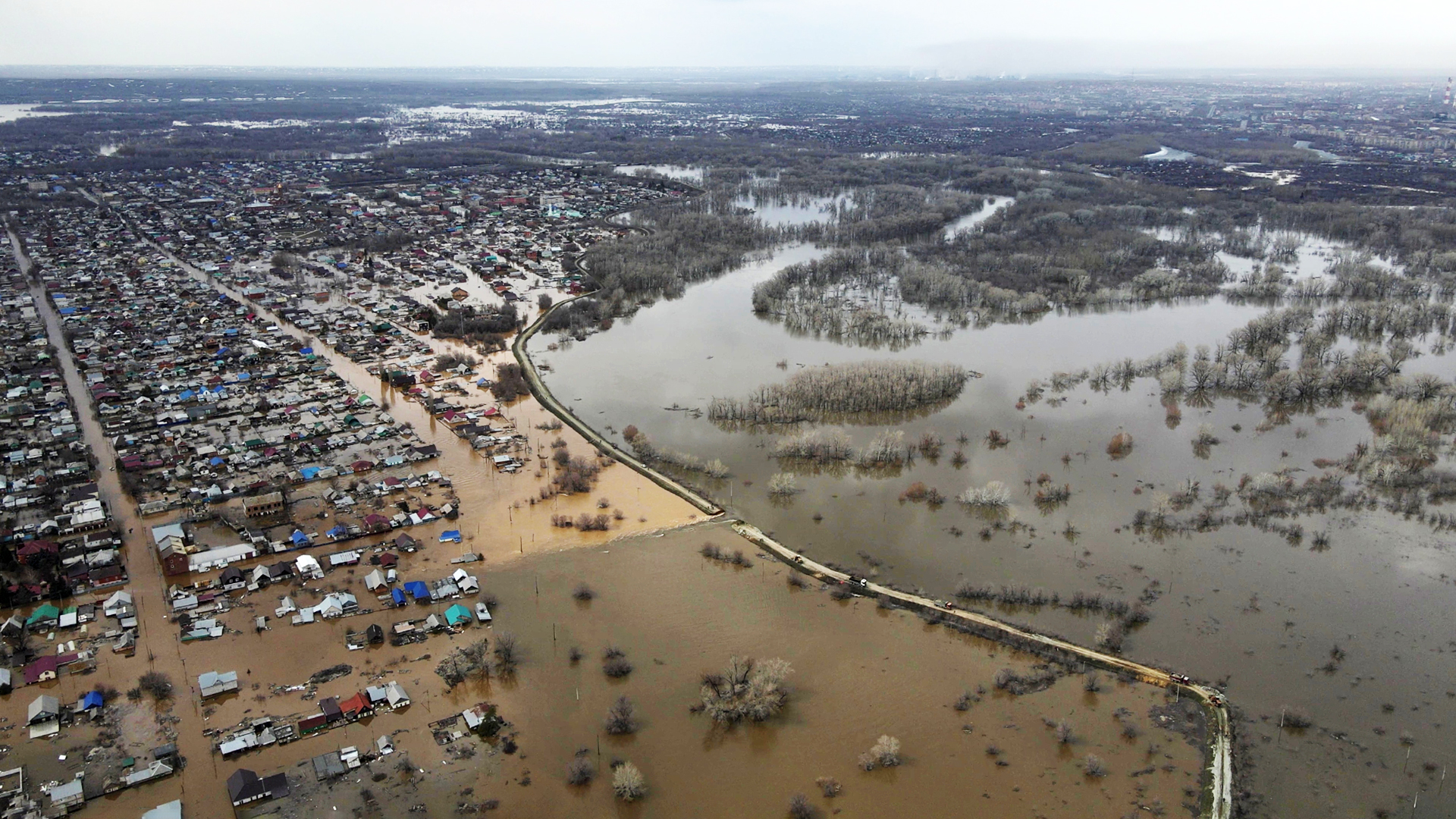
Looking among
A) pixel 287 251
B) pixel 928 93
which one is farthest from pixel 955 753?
pixel 928 93

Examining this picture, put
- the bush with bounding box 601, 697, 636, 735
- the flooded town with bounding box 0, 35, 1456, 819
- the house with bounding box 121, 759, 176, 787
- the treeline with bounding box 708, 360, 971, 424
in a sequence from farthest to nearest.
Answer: the treeline with bounding box 708, 360, 971, 424
the bush with bounding box 601, 697, 636, 735
the flooded town with bounding box 0, 35, 1456, 819
the house with bounding box 121, 759, 176, 787

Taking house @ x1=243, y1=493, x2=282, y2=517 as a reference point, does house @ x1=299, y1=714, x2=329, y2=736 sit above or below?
below

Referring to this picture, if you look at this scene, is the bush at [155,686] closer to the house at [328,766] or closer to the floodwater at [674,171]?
the house at [328,766]

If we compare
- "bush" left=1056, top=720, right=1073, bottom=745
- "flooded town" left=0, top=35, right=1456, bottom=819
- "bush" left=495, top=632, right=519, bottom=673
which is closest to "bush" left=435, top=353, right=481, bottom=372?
"flooded town" left=0, top=35, right=1456, bottom=819

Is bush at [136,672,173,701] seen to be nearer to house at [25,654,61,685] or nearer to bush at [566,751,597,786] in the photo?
house at [25,654,61,685]

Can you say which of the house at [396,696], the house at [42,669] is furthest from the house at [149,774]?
the house at [42,669]

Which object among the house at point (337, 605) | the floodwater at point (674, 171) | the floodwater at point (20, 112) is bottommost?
the house at point (337, 605)

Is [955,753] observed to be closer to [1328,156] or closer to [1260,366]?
[1260,366]
